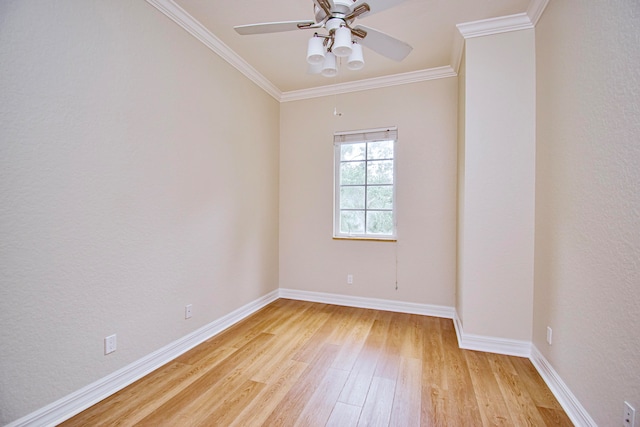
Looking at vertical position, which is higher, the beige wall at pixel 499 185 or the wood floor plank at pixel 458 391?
the beige wall at pixel 499 185

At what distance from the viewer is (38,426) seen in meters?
1.48

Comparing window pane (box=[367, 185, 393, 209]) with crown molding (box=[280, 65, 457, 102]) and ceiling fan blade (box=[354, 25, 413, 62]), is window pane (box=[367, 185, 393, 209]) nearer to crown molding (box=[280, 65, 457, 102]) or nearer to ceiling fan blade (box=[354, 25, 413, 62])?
crown molding (box=[280, 65, 457, 102])

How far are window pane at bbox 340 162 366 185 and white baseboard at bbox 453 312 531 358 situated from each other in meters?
2.01

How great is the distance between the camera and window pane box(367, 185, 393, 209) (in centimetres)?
346

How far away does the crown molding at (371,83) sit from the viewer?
317 centimetres

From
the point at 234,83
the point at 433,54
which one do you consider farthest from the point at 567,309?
the point at 234,83

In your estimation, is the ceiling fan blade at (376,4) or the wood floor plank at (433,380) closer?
the ceiling fan blade at (376,4)

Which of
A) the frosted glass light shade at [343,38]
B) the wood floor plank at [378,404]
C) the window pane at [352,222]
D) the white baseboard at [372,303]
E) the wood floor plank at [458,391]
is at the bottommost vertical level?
the wood floor plank at [378,404]

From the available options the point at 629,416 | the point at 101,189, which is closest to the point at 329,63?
the point at 101,189

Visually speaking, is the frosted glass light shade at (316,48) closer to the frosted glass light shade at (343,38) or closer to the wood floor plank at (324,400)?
the frosted glass light shade at (343,38)

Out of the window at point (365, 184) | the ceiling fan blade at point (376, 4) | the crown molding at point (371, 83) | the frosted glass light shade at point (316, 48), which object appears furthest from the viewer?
the window at point (365, 184)

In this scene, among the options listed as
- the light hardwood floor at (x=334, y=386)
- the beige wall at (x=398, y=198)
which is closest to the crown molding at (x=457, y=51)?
the beige wall at (x=398, y=198)

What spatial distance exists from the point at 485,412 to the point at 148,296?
7.72ft

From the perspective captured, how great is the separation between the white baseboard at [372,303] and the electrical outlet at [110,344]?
225 centimetres
